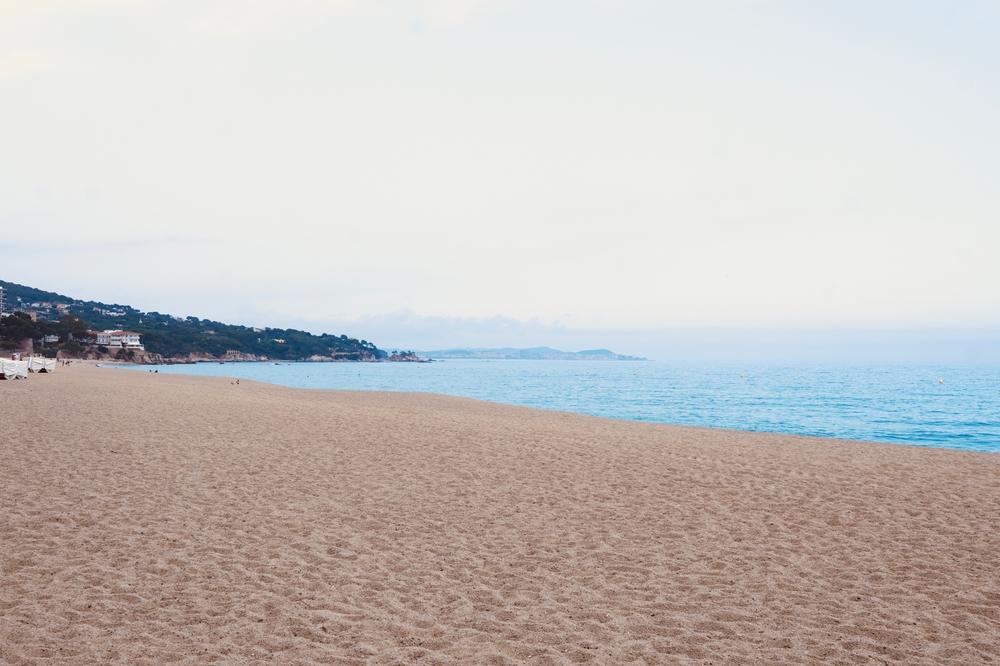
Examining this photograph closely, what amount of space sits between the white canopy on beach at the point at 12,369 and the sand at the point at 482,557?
24.2m

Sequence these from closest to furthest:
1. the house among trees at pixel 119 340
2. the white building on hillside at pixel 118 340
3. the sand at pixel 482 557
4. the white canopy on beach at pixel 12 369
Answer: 1. the sand at pixel 482 557
2. the white canopy on beach at pixel 12 369
3. the house among trees at pixel 119 340
4. the white building on hillside at pixel 118 340

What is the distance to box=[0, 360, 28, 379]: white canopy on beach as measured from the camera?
33781 millimetres

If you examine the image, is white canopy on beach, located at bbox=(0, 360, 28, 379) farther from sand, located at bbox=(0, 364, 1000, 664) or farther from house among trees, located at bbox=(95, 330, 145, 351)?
house among trees, located at bbox=(95, 330, 145, 351)

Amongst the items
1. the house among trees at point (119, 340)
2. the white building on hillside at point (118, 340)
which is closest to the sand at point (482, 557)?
the house among trees at point (119, 340)

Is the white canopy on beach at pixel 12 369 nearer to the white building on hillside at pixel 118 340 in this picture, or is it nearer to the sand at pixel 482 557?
the sand at pixel 482 557

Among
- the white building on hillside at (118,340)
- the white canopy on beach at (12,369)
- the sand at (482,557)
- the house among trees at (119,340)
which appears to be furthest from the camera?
the white building on hillside at (118,340)

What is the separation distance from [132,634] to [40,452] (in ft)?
32.1

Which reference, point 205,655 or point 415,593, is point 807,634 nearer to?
point 415,593

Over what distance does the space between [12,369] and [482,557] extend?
3729 cm

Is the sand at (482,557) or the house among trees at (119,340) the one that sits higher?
the house among trees at (119,340)

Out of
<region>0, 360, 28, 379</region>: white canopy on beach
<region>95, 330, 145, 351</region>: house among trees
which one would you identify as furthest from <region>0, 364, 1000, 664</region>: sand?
<region>95, 330, 145, 351</region>: house among trees

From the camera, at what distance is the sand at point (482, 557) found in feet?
17.8

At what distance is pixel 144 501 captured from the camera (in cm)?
965

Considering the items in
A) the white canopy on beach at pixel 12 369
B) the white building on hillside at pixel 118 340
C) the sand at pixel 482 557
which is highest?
the white building on hillside at pixel 118 340
